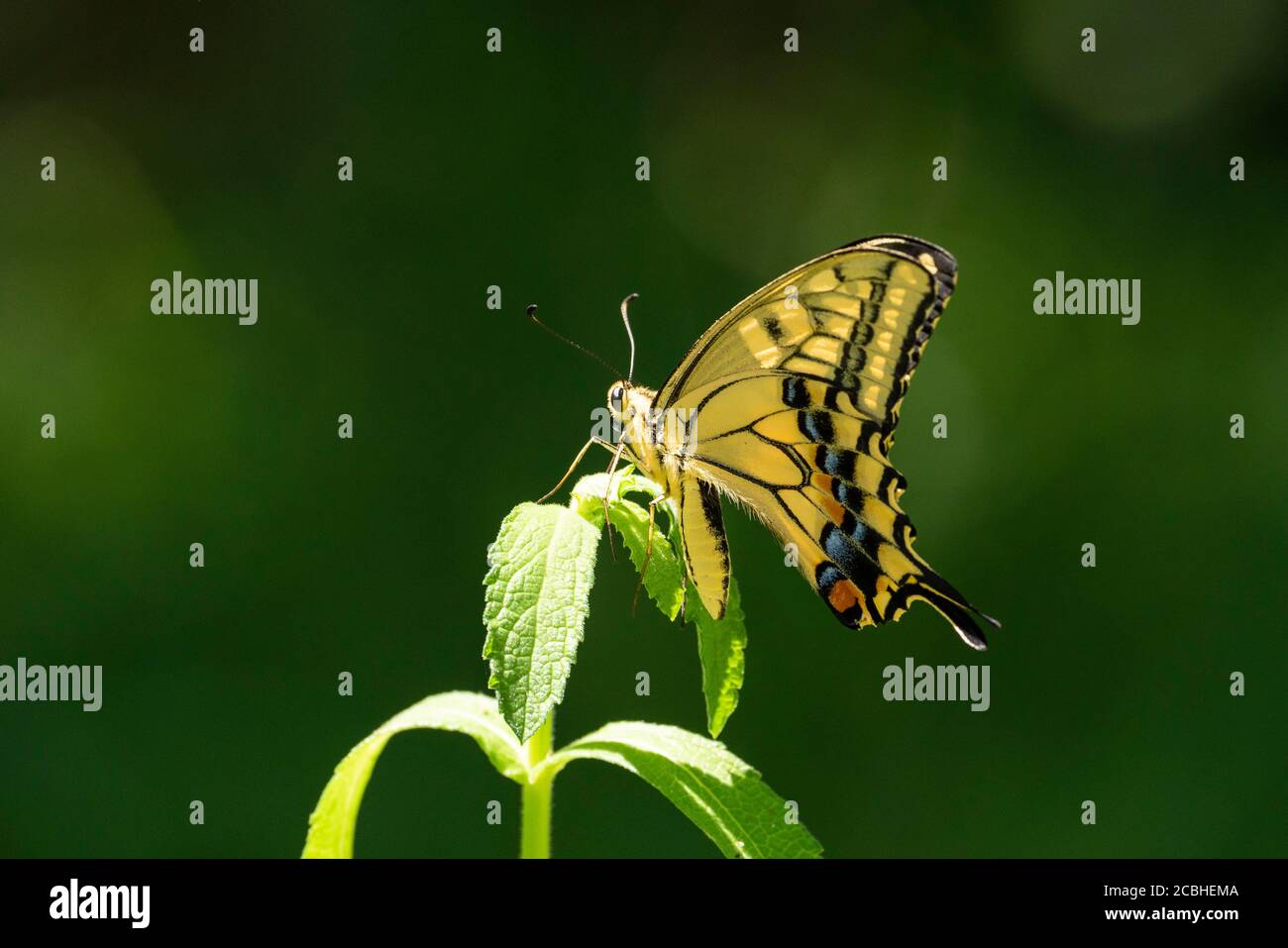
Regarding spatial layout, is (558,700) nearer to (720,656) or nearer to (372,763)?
(720,656)

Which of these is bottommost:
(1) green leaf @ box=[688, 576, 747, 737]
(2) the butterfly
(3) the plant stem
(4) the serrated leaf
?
(3) the plant stem

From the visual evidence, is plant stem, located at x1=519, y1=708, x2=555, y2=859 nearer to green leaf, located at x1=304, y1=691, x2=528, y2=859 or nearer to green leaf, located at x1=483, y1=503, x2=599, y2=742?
green leaf, located at x1=304, y1=691, x2=528, y2=859

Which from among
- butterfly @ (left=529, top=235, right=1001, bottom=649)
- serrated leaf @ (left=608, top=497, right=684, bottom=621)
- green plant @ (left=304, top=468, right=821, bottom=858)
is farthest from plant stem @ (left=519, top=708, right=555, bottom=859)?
butterfly @ (left=529, top=235, right=1001, bottom=649)

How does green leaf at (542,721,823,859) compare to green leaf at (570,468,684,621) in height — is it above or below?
below

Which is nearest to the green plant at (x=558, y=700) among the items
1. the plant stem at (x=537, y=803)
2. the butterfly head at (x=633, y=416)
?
the plant stem at (x=537, y=803)

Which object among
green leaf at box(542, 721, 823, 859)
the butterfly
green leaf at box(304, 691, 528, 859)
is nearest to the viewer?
green leaf at box(542, 721, 823, 859)

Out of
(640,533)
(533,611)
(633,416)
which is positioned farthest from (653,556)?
(633,416)

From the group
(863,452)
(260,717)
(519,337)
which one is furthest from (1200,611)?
(260,717)
